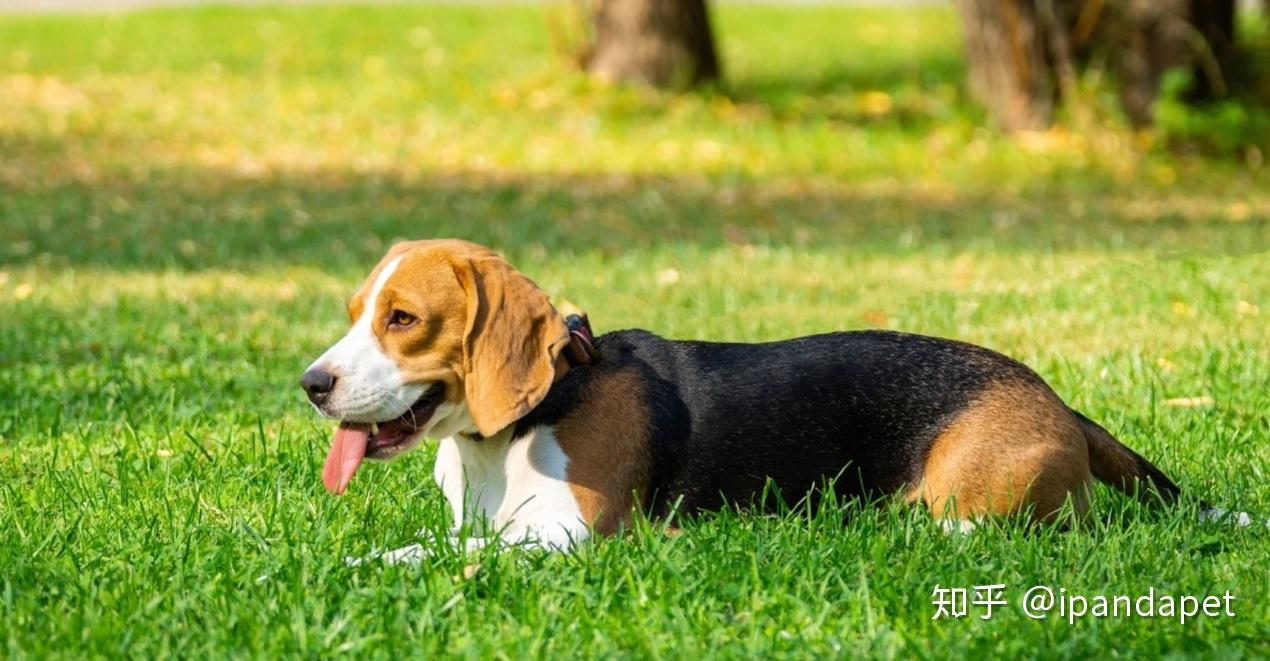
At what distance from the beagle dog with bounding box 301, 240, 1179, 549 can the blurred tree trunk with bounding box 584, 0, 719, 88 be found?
10.9 m

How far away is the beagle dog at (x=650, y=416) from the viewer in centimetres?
462

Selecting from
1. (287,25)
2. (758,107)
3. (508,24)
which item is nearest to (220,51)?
(287,25)

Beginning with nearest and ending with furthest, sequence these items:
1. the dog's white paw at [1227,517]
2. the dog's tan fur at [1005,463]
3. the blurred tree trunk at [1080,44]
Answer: the dog's tan fur at [1005,463] < the dog's white paw at [1227,517] < the blurred tree trunk at [1080,44]

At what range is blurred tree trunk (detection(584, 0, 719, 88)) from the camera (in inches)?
618

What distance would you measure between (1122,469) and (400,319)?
224 cm

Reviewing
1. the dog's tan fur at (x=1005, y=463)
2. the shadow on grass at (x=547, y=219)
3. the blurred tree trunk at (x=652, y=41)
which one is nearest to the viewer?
the dog's tan fur at (x=1005, y=463)

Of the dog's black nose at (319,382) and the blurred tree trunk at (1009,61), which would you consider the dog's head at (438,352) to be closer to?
the dog's black nose at (319,382)

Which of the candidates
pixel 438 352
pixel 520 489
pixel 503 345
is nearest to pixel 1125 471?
pixel 520 489

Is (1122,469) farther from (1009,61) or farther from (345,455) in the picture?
(1009,61)

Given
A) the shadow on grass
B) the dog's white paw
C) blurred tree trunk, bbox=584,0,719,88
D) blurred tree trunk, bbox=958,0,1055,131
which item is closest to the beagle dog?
the dog's white paw

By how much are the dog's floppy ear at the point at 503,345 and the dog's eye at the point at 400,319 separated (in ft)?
0.51

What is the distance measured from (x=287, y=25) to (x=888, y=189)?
9.97m

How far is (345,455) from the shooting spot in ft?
15.7

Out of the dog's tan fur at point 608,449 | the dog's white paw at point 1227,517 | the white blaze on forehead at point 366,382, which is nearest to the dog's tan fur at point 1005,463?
the dog's white paw at point 1227,517
